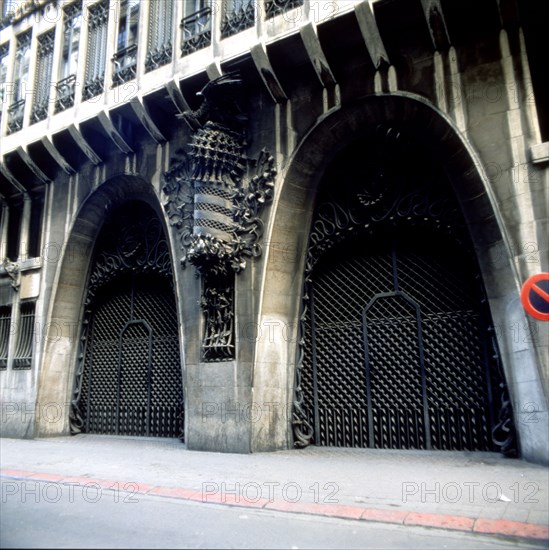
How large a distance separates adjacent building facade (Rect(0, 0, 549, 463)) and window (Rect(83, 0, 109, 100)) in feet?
0.41

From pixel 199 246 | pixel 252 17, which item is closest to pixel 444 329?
pixel 199 246

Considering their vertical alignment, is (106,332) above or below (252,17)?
below

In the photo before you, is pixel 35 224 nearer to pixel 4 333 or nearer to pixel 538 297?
pixel 4 333

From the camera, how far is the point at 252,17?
35.7 ft

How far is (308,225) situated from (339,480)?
18.5 feet

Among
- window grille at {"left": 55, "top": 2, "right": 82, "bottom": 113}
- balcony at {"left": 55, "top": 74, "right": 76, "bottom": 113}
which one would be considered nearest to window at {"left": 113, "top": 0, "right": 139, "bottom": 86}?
window grille at {"left": 55, "top": 2, "right": 82, "bottom": 113}

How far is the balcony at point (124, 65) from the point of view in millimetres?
13016

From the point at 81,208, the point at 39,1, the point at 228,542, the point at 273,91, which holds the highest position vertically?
the point at 39,1

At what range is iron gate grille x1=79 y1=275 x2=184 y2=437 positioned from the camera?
12922 millimetres

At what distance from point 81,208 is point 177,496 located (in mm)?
9998

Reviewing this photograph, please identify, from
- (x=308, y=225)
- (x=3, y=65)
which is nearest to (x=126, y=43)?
(x=3, y=65)

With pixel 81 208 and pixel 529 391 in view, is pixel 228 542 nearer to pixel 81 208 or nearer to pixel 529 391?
pixel 529 391

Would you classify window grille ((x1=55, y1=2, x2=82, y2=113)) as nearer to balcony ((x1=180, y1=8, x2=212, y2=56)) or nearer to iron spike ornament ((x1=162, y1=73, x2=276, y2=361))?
balcony ((x1=180, y1=8, x2=212, y2=56))

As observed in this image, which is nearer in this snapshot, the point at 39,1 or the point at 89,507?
the point at 89,507
